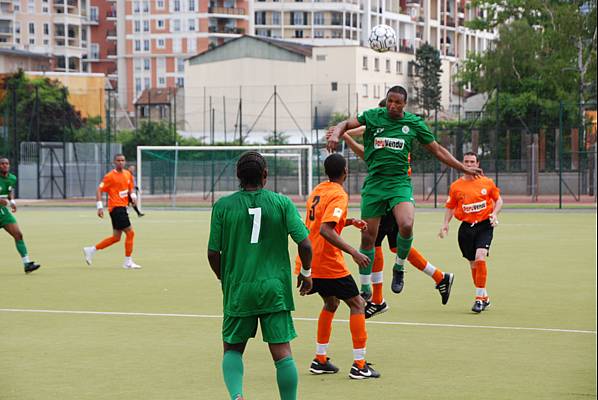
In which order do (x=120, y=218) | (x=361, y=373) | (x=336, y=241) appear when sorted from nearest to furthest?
(x=336, y=241)
(x=361, y=373)
(x=120, y=218)

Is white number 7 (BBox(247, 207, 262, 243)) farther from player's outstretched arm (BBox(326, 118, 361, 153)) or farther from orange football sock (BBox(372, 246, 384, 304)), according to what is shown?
orange football sock (BBox(372, 246, 384, 304))

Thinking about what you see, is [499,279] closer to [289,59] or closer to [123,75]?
[289,59]

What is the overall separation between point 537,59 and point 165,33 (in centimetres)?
7196

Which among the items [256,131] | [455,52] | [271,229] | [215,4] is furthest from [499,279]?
[455,52]

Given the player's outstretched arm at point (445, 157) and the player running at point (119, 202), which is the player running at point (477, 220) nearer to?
the player's outstretched arm at point (445, 157)

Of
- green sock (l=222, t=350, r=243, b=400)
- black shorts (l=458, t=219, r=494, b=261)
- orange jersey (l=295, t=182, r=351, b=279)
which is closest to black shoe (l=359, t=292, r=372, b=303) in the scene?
orange jersey (l=295, t=182, r=351, b=279)

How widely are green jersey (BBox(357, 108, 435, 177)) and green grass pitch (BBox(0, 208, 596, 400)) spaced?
6.13ft

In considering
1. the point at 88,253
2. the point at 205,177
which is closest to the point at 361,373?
the point at 88,253

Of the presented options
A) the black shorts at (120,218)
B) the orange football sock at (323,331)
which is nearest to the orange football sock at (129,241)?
the black shorts at (120,218)

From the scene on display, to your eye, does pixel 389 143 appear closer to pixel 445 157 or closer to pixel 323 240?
pixel 445 157

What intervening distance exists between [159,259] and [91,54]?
122668 millimetres

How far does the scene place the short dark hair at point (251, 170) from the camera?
722cm

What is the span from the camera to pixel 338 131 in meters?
10.3

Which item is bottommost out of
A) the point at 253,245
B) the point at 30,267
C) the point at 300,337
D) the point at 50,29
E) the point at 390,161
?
the point at 30,267
